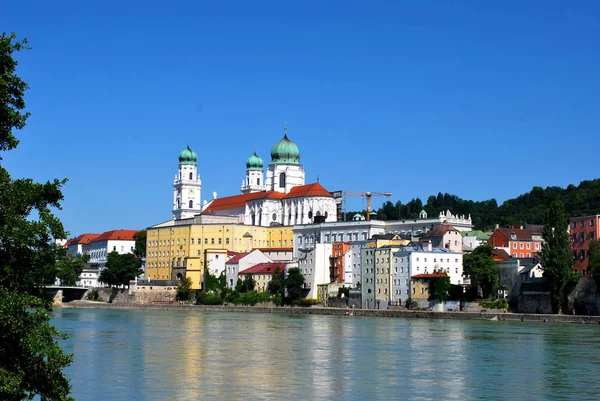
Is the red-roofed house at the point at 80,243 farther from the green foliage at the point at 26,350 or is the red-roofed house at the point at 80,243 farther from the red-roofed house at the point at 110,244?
the green foliage at the point at 26,350

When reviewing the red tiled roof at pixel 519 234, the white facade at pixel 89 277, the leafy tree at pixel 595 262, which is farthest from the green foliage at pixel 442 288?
the white facade at pixel 89 277

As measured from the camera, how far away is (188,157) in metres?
133

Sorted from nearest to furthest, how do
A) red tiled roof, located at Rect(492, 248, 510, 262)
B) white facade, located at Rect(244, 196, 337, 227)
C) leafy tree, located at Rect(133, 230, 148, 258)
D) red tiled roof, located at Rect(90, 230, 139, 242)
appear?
red tiled roof, located at Rect(492, 248, 510, 262) < white facade, located at Rect(244, 196, 337, 227) < leafy tree, located at Rect(133, 230, 148, 258) < red tiled roof, located at Rect(90, 230, 139, 242)

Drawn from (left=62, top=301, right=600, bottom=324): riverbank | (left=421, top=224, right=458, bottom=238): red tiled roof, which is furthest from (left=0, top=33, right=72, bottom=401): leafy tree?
(left=421, top=224, right=458, bottom=238): red tiled roof

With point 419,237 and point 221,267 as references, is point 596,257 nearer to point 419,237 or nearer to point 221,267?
point 419,237

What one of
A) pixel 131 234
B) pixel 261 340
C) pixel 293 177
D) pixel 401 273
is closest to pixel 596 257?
pixel 401 273

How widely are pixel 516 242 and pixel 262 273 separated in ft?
74.6

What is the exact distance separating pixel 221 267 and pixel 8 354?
8081 centimetres

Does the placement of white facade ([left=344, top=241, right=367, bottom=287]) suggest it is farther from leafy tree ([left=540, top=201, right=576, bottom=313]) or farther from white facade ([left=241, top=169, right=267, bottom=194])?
white facade ([left=241, top=169, right=267, bottom=194])

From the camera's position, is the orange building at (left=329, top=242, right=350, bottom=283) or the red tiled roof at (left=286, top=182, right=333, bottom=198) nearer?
the orange building at (left=329, top=242, right=350, bottom=283)

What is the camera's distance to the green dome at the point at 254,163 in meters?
126

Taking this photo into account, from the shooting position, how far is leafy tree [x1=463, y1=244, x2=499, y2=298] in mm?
62000

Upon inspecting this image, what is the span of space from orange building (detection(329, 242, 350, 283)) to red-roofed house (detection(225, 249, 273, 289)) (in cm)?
1196

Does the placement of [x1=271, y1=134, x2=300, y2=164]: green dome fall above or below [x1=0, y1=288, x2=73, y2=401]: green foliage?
above
